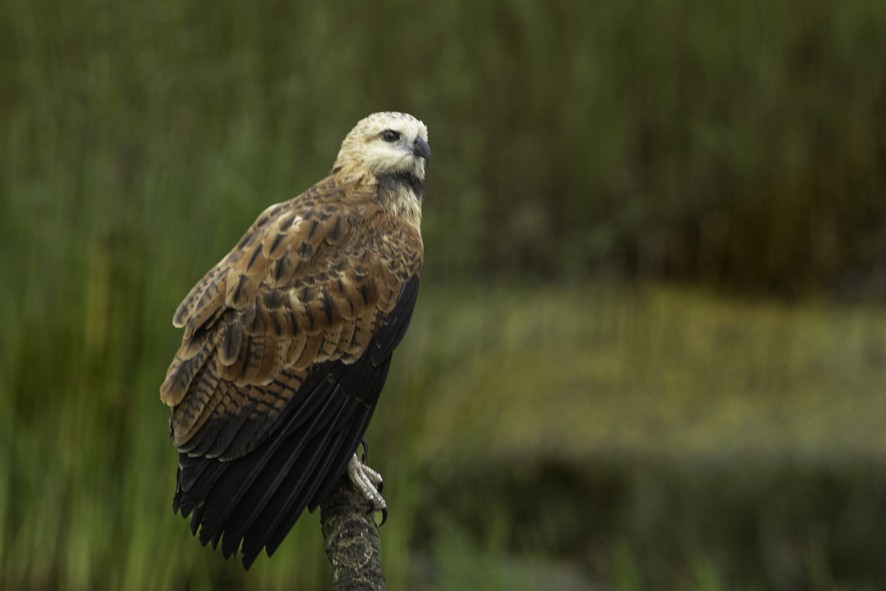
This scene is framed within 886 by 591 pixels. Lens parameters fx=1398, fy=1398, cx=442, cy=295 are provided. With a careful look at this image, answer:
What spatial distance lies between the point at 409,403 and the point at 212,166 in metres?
1.16

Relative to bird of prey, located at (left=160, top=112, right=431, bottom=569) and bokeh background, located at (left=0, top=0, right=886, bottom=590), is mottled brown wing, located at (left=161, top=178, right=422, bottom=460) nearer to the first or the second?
bird of prey, located at (left=160, top=112, right=431, bottom=569)

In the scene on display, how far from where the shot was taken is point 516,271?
24.3 feet

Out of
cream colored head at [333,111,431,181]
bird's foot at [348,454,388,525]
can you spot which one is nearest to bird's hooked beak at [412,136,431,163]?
cream colored head at [333,111,431,181]

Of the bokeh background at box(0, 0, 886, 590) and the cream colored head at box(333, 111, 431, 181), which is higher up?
the cream colored head at box(333, 111, 431, 181)

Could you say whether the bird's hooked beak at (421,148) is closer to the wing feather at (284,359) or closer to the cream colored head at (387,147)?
the cream colored head at (387,147)

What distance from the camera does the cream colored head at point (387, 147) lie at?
3205mm

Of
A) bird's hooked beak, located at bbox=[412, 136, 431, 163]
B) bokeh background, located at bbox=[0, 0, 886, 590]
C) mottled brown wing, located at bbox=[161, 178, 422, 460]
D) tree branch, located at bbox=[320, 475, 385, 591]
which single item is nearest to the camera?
tree branch, located at bbox=[320, 475, 385, 591]

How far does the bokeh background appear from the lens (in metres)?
4.39

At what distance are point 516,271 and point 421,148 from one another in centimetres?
425

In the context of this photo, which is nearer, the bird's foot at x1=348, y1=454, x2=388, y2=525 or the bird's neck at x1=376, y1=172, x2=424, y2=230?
the bird's foot at x1=348, y1=454, x2=388, y2=525

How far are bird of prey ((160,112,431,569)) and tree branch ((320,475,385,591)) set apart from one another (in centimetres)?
5

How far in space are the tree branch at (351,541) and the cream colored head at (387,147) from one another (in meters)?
0.78

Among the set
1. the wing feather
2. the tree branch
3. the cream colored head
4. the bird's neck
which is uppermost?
the cream colored head

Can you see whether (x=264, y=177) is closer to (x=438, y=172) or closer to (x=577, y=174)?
(x=438, y=172)
